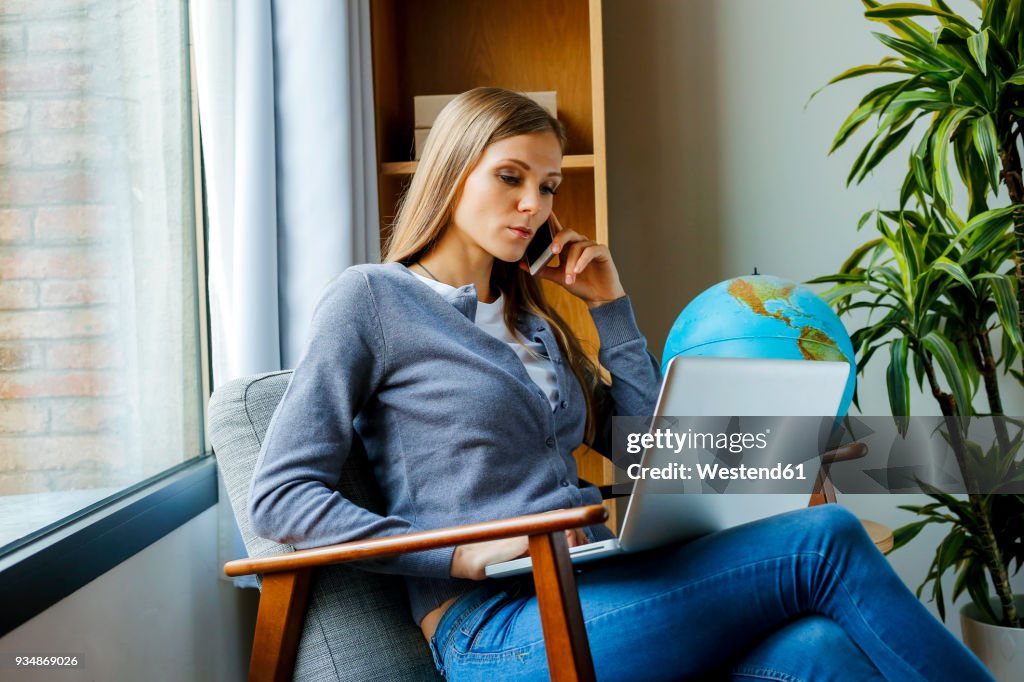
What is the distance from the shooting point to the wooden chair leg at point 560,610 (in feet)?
3.18

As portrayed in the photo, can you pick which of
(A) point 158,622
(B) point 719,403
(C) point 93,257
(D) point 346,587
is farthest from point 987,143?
(A) point 158,622

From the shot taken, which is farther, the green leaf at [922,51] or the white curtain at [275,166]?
the green leaf at [922,51]

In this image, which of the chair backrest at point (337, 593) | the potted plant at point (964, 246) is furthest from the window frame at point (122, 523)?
the potted plant at point (964, 246)

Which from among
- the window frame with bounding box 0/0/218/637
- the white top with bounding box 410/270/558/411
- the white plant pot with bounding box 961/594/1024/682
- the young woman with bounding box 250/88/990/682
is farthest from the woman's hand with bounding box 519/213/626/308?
the white plant pot with bounding box 961/594/1024/682

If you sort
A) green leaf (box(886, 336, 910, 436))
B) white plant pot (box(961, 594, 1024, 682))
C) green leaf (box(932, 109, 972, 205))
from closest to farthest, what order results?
1. green leaf (box(932, 109, 972, 205))
2. green leaf (box(886, 336, 910, 436))
3. white plant pot (box(961, 594, 1024, 682))

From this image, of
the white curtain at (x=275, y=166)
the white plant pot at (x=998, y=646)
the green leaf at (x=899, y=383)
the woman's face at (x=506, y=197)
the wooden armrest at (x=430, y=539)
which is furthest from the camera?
the white plant pot at (x=998, y=646)

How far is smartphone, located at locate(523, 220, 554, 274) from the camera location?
1.60 m

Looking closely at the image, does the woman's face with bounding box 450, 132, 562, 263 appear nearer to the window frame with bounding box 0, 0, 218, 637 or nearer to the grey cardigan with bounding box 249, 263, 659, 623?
the grey cardigan with bounding box 249, 263, 659, 623

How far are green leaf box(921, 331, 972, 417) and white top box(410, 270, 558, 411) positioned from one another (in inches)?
32.9

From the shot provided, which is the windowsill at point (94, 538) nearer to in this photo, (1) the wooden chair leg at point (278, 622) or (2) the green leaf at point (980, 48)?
(1) the wooden chair leg at point (278, 622)

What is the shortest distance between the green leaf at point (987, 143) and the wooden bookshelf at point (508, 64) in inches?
34.7

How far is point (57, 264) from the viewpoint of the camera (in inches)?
48.6

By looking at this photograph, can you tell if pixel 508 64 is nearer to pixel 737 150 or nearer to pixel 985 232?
pixel 737 150

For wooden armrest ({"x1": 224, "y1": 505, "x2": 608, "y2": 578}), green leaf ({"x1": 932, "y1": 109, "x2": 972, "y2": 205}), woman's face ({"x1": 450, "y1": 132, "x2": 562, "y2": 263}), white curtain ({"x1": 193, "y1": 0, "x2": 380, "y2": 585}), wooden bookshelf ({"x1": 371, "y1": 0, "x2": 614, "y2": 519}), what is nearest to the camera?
wooden armrest ({"x1": 224, "y1": 505, "x2": 608, "y2": 578})
